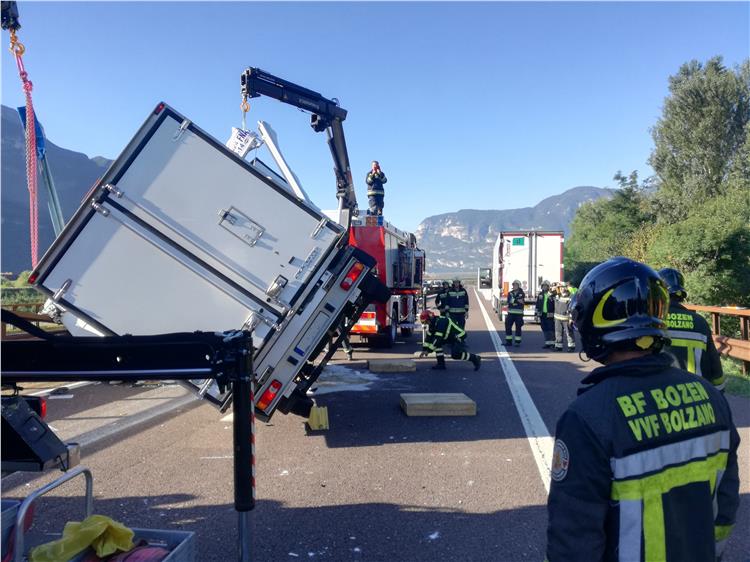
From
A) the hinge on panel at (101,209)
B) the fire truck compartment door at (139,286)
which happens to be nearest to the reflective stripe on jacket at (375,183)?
the fire truck compartment door at (139,286)

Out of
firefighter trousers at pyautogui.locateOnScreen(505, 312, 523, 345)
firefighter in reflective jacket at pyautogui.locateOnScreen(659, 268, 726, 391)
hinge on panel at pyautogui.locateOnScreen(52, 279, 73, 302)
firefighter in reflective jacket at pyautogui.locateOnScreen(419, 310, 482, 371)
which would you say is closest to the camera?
firefighter in reflective jacket at pyautogui.locateOnScreen(659, 268, 726, 391)

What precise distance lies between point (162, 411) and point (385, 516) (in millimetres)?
4533

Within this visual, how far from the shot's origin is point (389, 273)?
44.4 ft

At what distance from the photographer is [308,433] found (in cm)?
647

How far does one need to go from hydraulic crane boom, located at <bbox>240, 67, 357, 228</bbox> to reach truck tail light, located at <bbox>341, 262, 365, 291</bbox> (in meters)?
1.98

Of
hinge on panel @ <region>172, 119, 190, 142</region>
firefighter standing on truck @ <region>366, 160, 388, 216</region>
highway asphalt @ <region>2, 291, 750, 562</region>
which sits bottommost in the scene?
highway asphalt @ <region>2, 291, 750, 562</region>

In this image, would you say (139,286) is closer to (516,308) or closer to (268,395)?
(268,395)

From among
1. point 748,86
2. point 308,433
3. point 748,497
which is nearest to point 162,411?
point 308,433

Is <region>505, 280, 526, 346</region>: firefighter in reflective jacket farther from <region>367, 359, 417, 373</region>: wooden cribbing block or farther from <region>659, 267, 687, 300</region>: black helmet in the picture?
<region>659, 267, 687, 300</region>: black helmet

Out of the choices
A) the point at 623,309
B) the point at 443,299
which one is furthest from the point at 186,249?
the point at 443,299

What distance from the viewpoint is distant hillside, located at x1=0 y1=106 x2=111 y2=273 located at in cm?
9250

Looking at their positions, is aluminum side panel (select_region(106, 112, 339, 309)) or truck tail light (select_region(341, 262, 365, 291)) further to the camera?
truck tail light (select_region(341, 262, 365, 291))

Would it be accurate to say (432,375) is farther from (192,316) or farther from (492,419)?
(192,316)

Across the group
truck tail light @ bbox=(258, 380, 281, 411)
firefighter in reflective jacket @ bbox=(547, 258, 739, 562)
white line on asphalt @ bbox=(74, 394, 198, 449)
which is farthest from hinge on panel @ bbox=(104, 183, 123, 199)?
firefighter in reflective jacket @ bbox=(547, 258, 739, 562)
